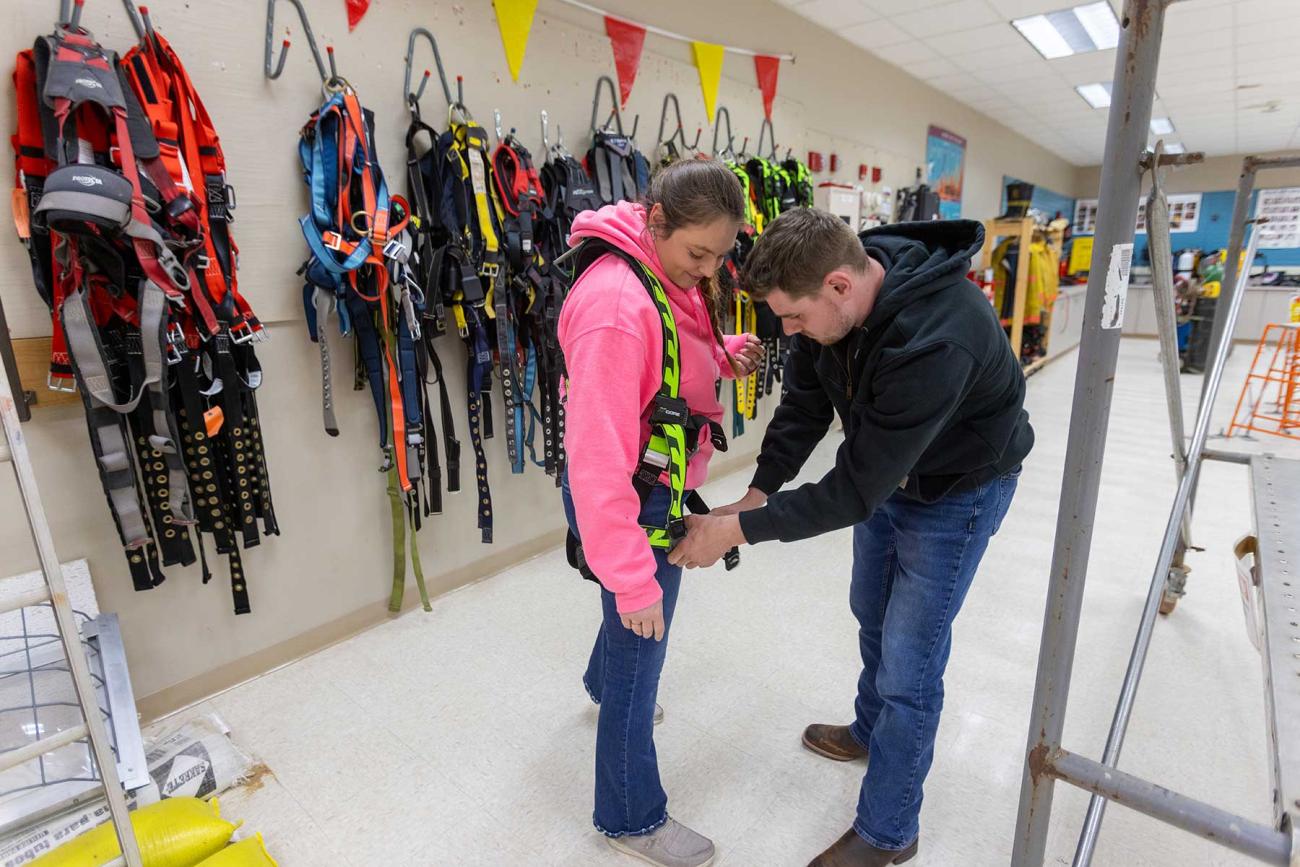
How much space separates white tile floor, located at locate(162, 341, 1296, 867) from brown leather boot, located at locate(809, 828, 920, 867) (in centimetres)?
9

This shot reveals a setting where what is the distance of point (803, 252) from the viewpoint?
1.10 metres

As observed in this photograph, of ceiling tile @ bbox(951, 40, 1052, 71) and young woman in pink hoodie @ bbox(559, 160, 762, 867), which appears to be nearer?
young woman in pink hoodie @ bbox(559, 160, 762, 867)

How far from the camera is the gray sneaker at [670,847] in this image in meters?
1.44

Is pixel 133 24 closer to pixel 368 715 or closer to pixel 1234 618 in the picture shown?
pixel 368 715

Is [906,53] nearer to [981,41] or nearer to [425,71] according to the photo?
[981,41]

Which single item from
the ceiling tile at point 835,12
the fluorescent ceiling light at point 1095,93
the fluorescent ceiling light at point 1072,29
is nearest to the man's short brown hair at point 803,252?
the ceiling tile at point 835,12

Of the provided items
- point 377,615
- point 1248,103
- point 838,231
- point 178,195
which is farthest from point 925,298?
point 1248,103

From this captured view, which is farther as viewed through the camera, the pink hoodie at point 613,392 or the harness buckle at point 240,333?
the harness buckle at point 240,333

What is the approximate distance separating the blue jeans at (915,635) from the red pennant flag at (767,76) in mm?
3174

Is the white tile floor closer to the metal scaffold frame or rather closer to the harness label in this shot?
the metal scaffold frame

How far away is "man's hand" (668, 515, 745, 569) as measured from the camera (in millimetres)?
1239

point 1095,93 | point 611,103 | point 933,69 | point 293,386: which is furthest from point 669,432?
point 1095,93

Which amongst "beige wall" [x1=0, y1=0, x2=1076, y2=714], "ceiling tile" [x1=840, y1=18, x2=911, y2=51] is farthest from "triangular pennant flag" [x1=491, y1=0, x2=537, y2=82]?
"ceiling tile" [x1=840, y1=18, x2=911, y2=51]

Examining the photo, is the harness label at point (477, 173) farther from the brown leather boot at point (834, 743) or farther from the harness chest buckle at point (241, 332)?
the brown leather boot at point (834, 743)
